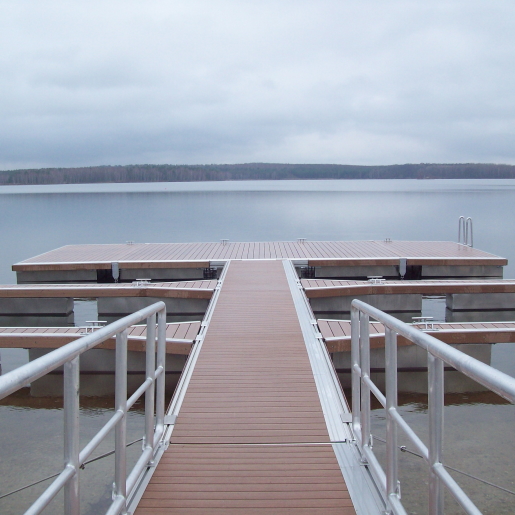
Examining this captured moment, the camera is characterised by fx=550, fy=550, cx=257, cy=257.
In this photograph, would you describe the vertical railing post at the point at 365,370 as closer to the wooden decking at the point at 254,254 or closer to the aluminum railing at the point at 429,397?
the aluminum railing at the point at 429,397

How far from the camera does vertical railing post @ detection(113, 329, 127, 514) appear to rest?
212 cm

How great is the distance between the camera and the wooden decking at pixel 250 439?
7.98 ft

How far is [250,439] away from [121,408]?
1.18 meters

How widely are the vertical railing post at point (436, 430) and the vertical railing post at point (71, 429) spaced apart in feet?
3.48

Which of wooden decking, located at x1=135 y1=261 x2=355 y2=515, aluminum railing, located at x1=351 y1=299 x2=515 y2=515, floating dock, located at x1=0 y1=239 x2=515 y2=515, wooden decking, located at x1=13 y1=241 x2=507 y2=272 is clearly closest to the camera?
aluminum railing, located at x1=351 y1=299 x2=515 y2=515

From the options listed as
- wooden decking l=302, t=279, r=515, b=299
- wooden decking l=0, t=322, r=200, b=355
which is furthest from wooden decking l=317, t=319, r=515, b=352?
wooden decking l=302, t=279, r=515, b=299

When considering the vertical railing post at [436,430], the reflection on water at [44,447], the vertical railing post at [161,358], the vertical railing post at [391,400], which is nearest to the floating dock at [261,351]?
the vertical railing post at [161,358]

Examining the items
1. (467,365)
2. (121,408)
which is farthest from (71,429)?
(467,365)

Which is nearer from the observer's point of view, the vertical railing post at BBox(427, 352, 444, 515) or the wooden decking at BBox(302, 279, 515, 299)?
the vertical railing post at BBox(427, 352, 444, 515)

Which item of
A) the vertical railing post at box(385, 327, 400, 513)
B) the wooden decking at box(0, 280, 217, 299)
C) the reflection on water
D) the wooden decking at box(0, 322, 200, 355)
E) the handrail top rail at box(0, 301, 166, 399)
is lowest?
the reflection on water

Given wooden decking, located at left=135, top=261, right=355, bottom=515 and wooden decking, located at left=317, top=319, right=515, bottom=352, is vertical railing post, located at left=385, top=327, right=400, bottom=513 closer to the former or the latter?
wooden decking, located at left=135, top=261, right=355, bottom=515

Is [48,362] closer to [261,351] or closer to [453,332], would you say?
[261,351]

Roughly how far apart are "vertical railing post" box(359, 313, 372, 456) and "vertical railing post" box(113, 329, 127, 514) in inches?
43.4

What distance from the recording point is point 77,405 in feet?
5.49
